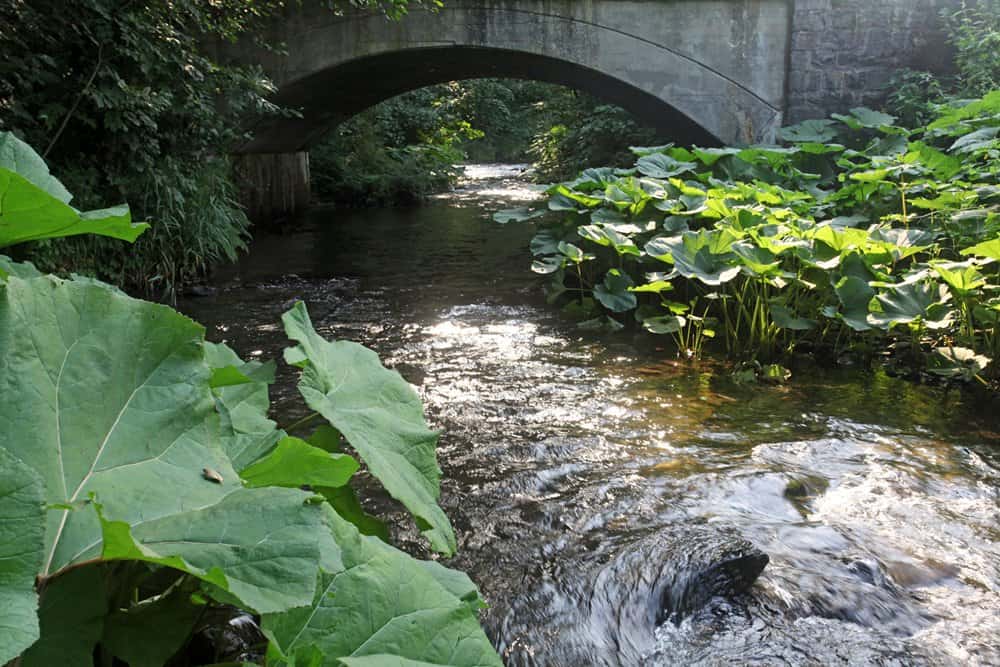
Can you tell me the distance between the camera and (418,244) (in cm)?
899

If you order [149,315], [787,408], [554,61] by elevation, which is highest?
[554,61]

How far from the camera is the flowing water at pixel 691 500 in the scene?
200cm

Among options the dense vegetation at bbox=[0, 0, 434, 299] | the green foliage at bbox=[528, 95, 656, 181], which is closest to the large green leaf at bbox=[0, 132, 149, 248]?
the dense vegetation at bbox=[0, 0, 434, 299]

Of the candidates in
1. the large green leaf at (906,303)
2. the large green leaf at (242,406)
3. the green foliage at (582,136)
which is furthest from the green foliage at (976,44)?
the large green leaf at (242,406)

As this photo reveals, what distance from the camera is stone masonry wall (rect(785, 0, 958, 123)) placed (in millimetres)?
8344

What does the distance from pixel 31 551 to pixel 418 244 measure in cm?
850

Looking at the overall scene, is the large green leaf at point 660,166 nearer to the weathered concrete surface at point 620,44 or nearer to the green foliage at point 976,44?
the weathered concrete surface at point 620,44

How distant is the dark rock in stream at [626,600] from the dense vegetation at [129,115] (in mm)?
3918

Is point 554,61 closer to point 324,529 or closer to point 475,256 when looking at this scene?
point 475,256

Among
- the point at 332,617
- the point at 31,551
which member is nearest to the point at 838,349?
the point at 332,617

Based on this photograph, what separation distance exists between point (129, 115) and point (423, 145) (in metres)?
10.8

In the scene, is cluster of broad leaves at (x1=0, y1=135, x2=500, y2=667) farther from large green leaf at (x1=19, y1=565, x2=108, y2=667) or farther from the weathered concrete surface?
the weathered concrete surface

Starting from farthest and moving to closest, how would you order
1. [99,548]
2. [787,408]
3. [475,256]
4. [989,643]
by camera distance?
[475,256]
[787,408]
[989,643]
[99,548]

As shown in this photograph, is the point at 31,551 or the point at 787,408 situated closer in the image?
the point at 31,551
